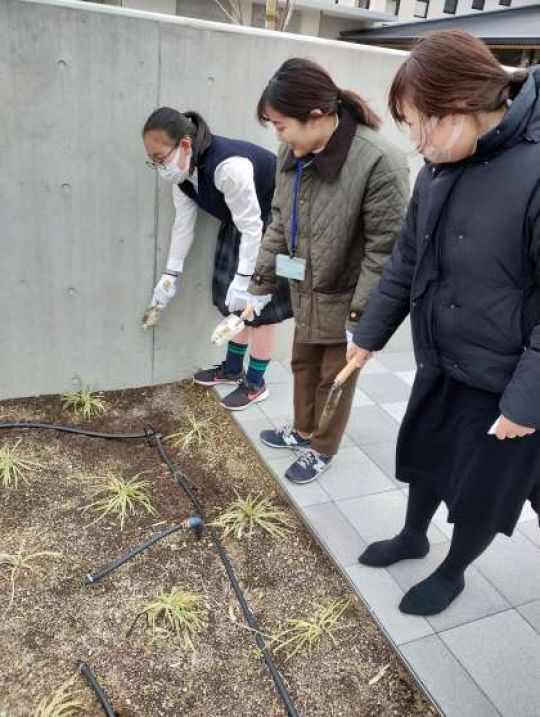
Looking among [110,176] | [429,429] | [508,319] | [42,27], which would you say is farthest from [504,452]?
[42,27]

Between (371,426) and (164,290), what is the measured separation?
49.1 inches

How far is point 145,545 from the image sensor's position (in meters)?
1.90

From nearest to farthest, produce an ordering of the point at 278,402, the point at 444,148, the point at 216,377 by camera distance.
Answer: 1. the point at 444,148
2. the point at 278,402
3. the point at 216,377

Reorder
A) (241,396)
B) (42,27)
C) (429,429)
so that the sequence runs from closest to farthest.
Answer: (429,429), (42,27), (241,396)

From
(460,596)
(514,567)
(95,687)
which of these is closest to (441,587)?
(460,596)

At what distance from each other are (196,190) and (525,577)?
78.0 inches

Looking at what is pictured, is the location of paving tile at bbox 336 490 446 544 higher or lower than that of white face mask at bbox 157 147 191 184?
lower

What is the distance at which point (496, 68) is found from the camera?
111 centimetres

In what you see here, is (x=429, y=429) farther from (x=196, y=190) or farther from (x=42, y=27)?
(x=42, y=27)

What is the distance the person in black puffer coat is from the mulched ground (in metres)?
0.47

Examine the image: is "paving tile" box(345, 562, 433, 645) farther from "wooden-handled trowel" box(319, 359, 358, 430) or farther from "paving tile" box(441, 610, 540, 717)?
"wooden-handled trowel" box(319, 359, 358, 430)

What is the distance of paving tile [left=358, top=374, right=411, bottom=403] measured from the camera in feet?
10.1

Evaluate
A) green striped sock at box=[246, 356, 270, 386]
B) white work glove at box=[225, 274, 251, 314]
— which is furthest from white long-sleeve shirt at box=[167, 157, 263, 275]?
green striped sock at box=[246, 356, 270, 386]

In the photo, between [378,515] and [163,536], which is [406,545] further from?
[163,536]
